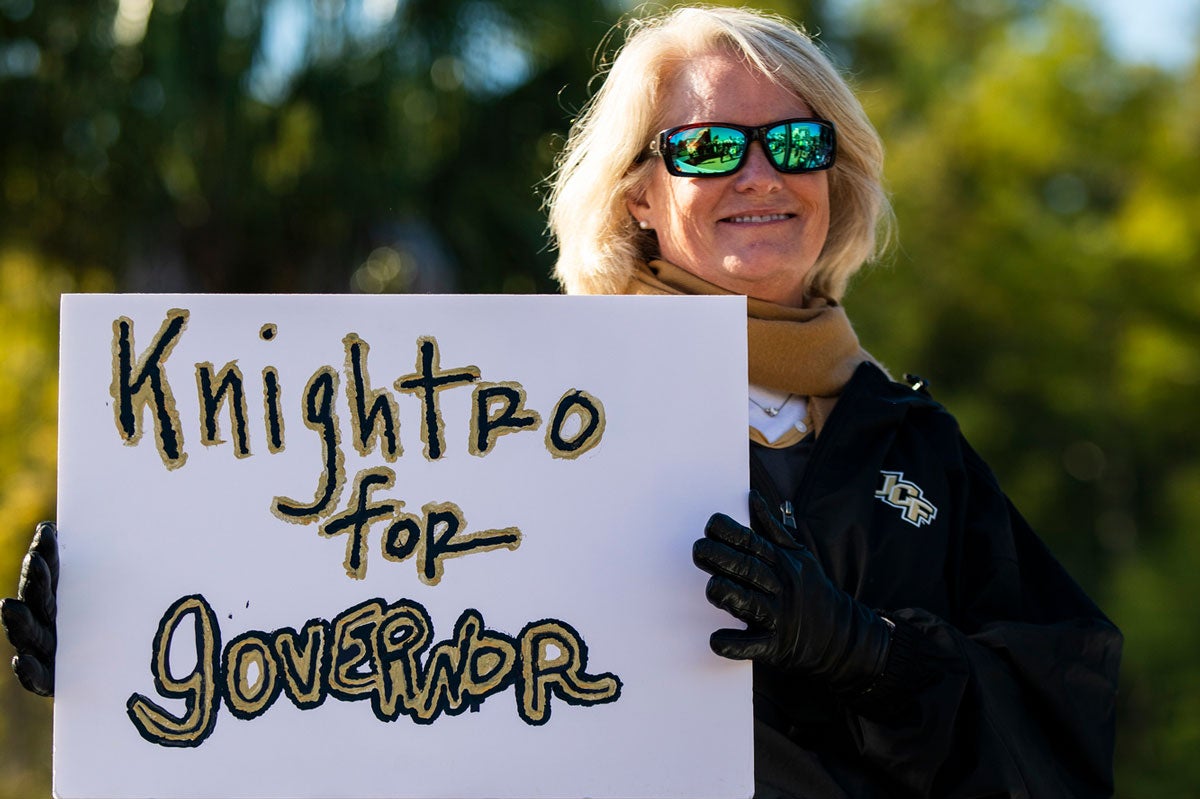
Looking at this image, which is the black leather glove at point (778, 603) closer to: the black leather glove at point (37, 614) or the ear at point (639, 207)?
the ear at point (639, 207)

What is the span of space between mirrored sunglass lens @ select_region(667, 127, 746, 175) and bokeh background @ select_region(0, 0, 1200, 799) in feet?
7.38

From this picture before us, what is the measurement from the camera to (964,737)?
1839mm

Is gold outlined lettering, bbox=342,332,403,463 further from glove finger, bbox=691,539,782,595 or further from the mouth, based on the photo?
the mouth

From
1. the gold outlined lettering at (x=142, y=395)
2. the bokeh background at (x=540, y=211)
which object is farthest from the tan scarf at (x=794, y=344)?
the bokeh background at (x=540, y=211)

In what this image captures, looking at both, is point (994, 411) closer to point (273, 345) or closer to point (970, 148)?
point (970, 148)

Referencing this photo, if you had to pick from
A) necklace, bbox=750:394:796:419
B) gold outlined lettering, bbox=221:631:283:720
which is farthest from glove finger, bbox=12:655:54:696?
necklace, bbox=750:394:796:419

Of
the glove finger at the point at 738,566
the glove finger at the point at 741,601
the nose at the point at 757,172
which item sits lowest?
the glove finger at the point at 741,601

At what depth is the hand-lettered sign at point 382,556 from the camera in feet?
5.48

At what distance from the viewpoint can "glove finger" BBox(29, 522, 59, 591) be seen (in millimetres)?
1641

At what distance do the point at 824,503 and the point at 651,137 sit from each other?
576mm

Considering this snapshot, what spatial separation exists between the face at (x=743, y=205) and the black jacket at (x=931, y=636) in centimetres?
19

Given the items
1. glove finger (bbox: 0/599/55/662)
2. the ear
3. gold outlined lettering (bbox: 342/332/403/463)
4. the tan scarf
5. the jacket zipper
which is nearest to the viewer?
glove finger (bbox: 0/599/55/662)

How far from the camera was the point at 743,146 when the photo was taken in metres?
1.99

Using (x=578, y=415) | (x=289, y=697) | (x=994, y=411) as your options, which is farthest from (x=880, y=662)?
(x=994, y=411)
